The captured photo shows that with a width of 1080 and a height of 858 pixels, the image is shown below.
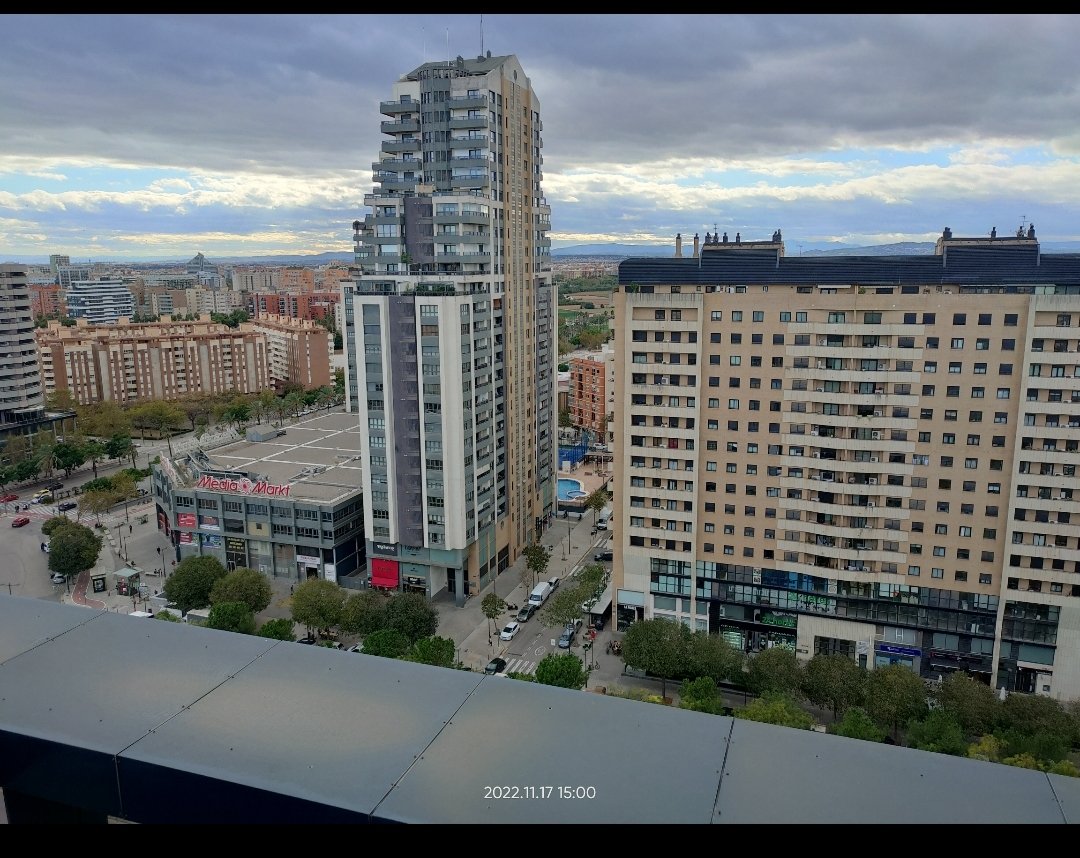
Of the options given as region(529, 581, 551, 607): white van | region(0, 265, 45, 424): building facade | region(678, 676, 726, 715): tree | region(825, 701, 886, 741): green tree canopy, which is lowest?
region(529, 581, 551, 607): white van

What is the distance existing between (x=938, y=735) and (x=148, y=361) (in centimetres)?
5219

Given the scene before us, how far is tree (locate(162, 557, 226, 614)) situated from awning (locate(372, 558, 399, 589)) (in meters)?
4.41

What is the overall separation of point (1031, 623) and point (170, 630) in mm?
20162

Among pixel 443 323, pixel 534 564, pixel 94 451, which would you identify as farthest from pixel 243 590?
pixel 94 451

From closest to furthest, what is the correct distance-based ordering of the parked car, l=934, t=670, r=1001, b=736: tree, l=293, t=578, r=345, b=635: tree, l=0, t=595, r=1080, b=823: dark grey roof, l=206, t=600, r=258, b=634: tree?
l=0, t=595, r=1080, b=823: dark grey roof < l=934, t=670, r=1001, b=736: tree < l=206, t=600, r=258, b=634: tree < l=293, t=578, r=345, b=635: tree < the parked car

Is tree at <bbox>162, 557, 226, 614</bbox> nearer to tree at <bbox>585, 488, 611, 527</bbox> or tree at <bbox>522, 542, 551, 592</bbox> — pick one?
tree at <bbox>522, 542, 551, 592</bbox>

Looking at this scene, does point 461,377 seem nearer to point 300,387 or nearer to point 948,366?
point 948,366

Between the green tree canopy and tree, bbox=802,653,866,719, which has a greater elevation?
the green tree canopy

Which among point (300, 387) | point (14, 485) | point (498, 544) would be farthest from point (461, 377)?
point (300, 387)

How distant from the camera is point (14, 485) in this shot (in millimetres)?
39156

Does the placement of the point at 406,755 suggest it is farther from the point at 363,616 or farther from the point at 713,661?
the point at 363,616

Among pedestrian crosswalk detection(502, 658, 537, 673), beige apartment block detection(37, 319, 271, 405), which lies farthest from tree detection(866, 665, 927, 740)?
beige apartment block detection(37, 319, 271, 405)

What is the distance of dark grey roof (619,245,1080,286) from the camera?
18.6 meters

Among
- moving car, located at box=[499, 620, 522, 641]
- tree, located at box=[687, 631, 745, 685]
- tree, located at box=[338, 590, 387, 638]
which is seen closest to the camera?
tree, located at box=[687, 631, 745, 685]
